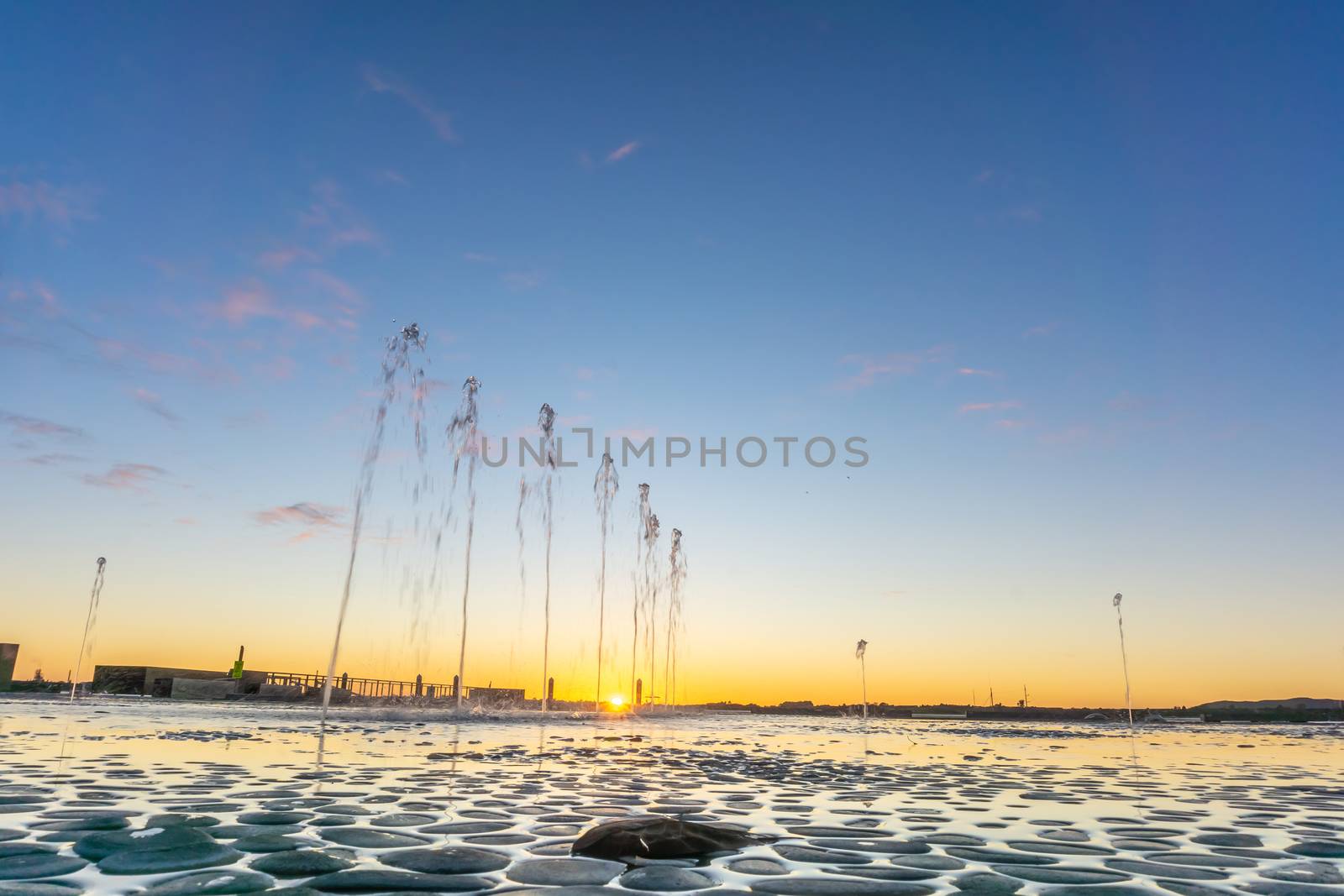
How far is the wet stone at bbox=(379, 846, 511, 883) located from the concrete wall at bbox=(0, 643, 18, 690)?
72159 mm

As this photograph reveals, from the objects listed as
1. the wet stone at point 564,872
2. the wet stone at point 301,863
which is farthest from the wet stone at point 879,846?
the wet stone at point 301,863

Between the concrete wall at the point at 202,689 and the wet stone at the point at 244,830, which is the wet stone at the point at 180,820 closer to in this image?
the wet stone at the point at 244,830

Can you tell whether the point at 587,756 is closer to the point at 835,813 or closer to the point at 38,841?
the point at 835,813

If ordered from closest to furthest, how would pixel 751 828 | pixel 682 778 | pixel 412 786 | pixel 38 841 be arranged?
pixel 38 841 → pixel 751 828 → pixel 412 786 → pixel 682 778

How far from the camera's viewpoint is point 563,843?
753cm

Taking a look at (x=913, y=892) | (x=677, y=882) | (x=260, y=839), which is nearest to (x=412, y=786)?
(x=260, y=839)

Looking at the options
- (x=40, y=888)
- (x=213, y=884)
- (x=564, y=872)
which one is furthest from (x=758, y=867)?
(x=40, y=888)

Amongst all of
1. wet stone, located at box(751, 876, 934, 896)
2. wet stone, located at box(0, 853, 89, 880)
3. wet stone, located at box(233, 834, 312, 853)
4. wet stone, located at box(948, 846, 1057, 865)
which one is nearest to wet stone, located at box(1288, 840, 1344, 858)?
wet stone, located at box(948, 846, 1057, 865)

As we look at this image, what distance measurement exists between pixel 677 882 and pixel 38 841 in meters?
5.12

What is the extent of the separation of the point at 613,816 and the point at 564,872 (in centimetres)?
328

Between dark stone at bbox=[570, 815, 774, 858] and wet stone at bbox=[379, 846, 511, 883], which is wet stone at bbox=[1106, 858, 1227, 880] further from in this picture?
wet stone at bbox=[379, 846, 511, 883]

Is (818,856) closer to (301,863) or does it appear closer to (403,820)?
(301,863)

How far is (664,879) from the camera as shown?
6121 millimetres

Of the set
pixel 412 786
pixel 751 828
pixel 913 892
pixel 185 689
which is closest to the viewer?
pixel 913 892
